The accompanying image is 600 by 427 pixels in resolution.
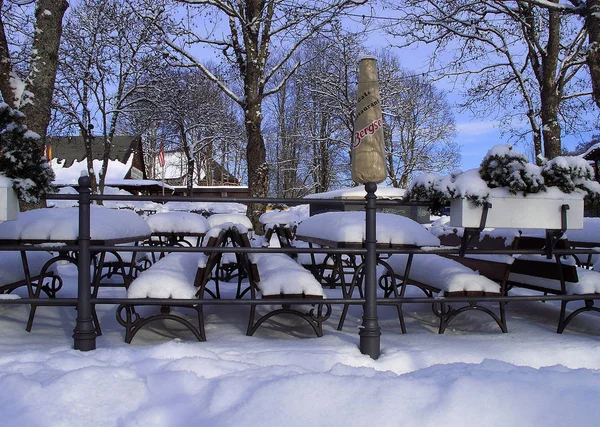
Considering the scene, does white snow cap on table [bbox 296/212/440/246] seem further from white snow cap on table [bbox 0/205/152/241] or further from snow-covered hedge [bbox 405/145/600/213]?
white snow cap on table [bbox 0/205/152/241]

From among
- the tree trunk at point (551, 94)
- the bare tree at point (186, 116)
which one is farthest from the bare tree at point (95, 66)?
the tree trunk at point (551, 94)

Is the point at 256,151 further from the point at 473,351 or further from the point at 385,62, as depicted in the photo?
the point at 385,62

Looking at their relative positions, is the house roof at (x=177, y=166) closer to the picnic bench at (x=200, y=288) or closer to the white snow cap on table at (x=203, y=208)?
the white snow cap on table at (x=203, y=208)

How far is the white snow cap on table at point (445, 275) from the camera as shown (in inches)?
140

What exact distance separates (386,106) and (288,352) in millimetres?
24145

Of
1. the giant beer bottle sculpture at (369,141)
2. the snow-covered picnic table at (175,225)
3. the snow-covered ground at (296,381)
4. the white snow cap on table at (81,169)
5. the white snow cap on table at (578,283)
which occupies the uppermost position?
the white snow cap on table at (81,169)

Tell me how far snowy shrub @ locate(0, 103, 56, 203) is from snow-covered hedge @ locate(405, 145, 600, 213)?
2467mm

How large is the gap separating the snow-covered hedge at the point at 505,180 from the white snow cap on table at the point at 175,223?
4.25m

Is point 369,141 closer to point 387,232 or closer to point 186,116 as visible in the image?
point 387,232

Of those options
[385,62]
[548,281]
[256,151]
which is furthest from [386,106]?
[548,281]

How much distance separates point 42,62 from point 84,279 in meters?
5.57

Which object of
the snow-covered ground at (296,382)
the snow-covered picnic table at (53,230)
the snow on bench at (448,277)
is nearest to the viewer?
the snow-covered ground at (296,382)

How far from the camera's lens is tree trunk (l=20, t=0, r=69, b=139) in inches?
284

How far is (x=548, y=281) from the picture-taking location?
13.3 ft
